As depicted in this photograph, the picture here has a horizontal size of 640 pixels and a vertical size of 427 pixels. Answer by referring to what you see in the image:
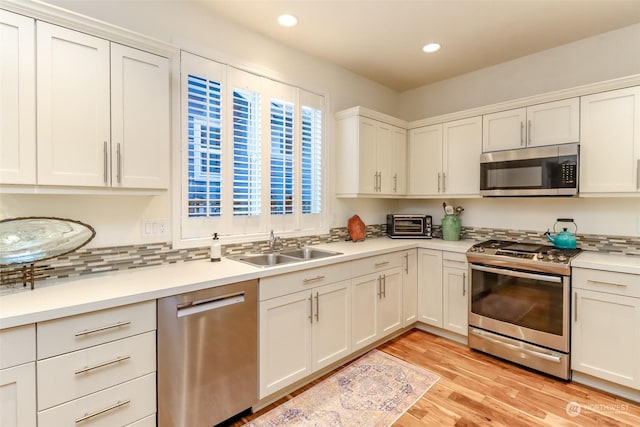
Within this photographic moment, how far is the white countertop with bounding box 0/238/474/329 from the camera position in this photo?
1.25m

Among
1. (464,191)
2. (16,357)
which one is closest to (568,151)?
(464,191)

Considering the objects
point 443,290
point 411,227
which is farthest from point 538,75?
point 443,290

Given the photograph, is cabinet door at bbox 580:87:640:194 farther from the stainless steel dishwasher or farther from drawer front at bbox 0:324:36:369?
drawer front at bbox 0:324:36:369

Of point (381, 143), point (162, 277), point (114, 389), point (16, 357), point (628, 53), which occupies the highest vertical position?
point (628, 53)

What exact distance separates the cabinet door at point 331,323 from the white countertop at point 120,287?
0.25 m

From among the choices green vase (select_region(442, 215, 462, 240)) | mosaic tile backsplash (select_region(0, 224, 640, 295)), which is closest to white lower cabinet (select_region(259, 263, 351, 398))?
mosaic tile backsplash (select_region(0, 224, 640, 295))

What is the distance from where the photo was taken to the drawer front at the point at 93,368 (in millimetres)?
1265

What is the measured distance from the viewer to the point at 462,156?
318cm

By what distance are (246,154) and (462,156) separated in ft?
7.16

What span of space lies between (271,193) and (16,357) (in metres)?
1.85

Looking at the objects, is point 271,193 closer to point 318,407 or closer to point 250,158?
point 250,158

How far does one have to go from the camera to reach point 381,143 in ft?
10.8

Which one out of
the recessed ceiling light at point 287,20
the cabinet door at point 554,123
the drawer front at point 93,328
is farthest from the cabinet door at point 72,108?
the cabinet door at point 554,123

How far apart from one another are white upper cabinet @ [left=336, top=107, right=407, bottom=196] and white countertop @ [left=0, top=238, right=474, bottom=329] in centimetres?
100
